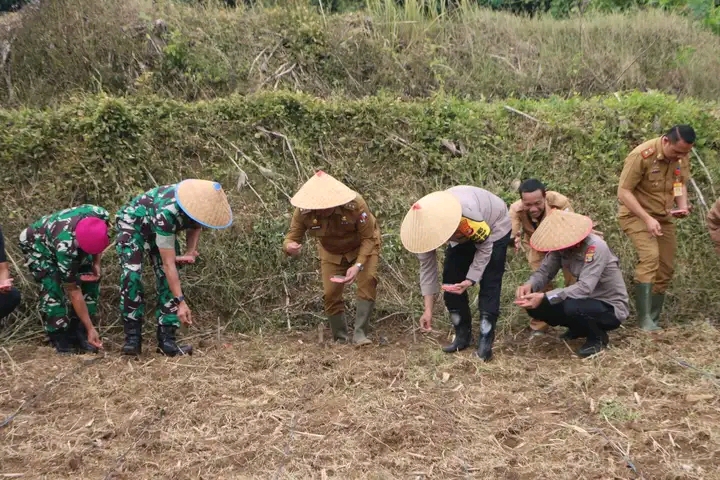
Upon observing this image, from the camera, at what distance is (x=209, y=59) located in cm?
748

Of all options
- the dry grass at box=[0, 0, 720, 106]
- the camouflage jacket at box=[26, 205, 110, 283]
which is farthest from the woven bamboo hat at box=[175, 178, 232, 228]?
the dry grass at box=[0, 0, 720, 106]

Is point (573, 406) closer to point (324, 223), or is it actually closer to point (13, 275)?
point (324, 223)

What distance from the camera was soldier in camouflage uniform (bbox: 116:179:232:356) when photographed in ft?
13.7

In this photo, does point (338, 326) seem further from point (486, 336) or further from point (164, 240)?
point (164, 240)

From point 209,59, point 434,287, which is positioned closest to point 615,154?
point 434,287

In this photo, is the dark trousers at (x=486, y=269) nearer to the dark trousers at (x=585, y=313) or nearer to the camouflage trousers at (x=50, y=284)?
the dark trousers at (x=585, y=313)

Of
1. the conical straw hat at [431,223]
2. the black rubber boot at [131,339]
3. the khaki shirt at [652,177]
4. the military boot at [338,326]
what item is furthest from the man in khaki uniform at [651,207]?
the black rubber boot at [131,339]

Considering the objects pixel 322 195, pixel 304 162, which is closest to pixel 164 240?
pixel 322 195

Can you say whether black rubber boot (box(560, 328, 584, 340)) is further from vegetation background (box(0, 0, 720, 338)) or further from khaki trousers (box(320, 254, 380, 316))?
khaki trousers (box(320, 254, 380, 316))

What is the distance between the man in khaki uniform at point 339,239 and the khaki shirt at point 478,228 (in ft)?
1.83

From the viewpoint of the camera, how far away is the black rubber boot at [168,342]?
15.3 feet

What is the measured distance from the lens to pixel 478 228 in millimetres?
4043

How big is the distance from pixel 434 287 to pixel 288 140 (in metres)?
2.78

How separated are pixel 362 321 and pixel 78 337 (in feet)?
7.17
